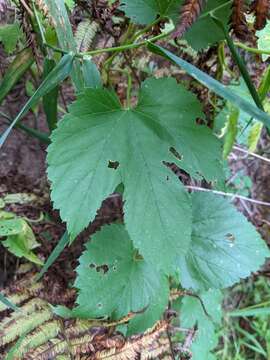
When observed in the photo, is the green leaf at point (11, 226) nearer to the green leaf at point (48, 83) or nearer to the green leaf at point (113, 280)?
the green leaf at point (113, 280)

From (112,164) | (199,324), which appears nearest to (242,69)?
(112,164)

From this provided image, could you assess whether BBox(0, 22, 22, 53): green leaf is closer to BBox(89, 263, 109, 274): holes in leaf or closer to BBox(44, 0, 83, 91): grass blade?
BBox(44, 0, 83, 91): grass blade

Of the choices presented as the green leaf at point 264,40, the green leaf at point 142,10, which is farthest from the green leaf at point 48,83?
the green leaf at point 264,40

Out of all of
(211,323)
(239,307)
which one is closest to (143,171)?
(211,323)

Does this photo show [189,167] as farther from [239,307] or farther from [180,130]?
[239,307]

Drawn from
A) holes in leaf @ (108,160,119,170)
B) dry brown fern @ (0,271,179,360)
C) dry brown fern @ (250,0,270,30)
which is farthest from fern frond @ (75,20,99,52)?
dry brown fern @ (0,271,179,360)

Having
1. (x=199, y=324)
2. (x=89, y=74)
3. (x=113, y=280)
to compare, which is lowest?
(x=199, y=324)

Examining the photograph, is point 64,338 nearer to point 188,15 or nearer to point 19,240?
point 19,240

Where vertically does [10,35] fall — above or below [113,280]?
above
